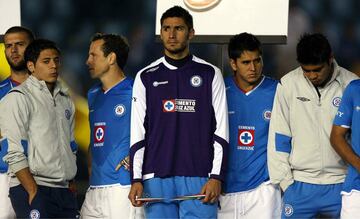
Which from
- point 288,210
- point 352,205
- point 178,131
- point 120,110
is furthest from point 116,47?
point 352,205

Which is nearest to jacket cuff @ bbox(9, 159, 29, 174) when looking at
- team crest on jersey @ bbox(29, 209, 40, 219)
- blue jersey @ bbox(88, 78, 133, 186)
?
team crest on jersey @ bbox(29, 209, 40, 219)

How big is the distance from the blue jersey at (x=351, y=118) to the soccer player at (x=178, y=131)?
0.63m

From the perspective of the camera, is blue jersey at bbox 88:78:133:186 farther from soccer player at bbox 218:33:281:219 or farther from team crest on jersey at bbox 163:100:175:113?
soccer player at bbox 218:33:281:219

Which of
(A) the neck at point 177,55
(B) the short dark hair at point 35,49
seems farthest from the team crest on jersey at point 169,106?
(B) the short dark hair at point 35,49

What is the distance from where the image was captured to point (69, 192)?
5.40 m

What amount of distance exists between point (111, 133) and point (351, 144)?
1.42 metres

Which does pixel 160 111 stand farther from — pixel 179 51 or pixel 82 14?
pixel 82 14

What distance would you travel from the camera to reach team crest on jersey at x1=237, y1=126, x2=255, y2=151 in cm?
543

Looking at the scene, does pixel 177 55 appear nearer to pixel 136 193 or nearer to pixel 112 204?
pixel 136 193

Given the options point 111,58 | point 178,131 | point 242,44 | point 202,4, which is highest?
point 202,4

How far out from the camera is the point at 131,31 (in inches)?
270

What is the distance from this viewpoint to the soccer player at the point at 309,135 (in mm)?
5148

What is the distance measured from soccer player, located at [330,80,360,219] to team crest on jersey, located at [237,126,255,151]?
53 centimetres

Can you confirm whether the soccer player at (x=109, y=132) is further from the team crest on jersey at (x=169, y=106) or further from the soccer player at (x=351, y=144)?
the soccer player at (x=351, y=144)
